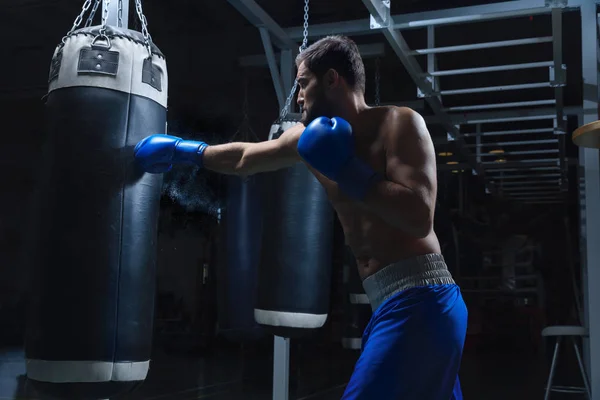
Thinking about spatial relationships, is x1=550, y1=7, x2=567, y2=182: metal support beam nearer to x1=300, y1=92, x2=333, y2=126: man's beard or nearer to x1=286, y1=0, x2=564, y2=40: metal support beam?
x1=286, y1=0, x2=564, y2=40: metal support beam

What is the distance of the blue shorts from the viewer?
1.82 metres

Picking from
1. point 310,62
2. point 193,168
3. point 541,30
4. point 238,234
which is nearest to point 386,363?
point 310,62

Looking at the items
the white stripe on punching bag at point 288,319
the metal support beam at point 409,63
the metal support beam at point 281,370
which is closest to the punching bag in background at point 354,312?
the metal support beam at point 281,370

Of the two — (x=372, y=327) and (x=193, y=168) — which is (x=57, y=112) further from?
(x=193, y=168)

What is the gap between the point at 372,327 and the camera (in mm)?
1975

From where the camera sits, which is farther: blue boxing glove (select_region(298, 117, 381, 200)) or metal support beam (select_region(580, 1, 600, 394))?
metal support beam (select_region(580, 1, 600, 394))

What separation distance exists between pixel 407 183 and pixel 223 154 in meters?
0.94

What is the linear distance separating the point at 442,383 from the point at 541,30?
4.53 metres

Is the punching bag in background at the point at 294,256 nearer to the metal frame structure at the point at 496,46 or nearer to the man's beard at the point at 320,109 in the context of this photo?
the metal frame structure at the point at 496,46

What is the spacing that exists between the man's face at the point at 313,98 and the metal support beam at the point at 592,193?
8.49ft

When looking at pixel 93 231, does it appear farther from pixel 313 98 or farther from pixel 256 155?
pixel 313 98

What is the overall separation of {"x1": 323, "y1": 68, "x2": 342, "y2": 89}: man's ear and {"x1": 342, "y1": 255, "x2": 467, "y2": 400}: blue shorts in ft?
2.16

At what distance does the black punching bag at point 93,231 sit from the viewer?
2.15 m

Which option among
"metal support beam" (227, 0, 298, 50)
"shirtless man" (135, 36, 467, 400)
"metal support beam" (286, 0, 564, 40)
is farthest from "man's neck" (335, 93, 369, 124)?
"metal support beam" (227, 0, 298, 50)
